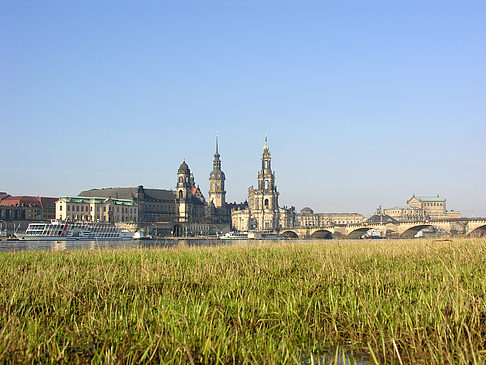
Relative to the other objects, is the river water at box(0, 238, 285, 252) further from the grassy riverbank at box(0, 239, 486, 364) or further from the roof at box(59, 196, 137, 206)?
the roof at box(59, 196, 137, 206)

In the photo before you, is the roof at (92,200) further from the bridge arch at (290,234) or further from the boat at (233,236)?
the bridge arch at (290,234)

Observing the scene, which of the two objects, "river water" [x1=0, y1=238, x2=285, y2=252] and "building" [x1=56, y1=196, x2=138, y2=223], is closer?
"river water" [x1=0, y1=238, x2=285, y2=252]

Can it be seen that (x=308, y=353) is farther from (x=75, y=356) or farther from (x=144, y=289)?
(x=144, y=289)

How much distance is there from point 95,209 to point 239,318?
175 meters

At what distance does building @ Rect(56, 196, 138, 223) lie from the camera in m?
168

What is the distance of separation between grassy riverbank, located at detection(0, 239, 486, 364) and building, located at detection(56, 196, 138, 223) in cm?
15742

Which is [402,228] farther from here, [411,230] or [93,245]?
[93,245]

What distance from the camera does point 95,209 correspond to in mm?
176125

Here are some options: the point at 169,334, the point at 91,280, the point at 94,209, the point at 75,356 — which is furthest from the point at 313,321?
the point at 94,209

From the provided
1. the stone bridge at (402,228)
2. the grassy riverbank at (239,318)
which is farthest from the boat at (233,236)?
the grassy riverbank at (239,318)

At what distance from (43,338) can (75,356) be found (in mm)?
966

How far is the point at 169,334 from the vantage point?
25.0 ft

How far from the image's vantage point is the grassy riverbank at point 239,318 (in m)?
6.78

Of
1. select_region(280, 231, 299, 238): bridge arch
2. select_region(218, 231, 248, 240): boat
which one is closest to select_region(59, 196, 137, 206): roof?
select_region(218, 231, 248, 240): boat
